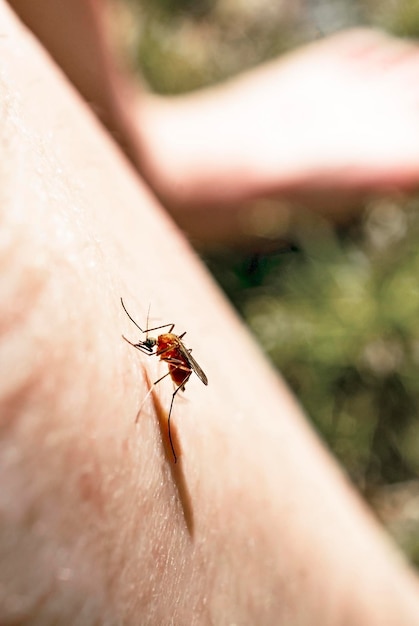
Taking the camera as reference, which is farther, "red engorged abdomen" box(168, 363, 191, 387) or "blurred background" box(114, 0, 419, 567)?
"blurred background" box(114, 0, 419, 567)

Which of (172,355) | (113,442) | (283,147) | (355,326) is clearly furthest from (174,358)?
(283,147)

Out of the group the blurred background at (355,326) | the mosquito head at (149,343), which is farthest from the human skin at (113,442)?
the blurred background at (355,326)

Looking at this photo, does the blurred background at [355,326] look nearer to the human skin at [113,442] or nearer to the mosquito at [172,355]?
the human skin at [113,442]

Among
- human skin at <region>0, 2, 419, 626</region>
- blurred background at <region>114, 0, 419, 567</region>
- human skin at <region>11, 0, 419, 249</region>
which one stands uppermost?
human skin at <region>11, 0, 419, 249</region>

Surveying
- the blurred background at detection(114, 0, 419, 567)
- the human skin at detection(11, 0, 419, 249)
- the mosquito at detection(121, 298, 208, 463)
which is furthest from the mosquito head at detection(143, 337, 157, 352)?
the blurred background at detection(114, 0, 419, 567)

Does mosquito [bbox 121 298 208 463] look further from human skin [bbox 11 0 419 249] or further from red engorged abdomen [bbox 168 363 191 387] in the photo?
human skin [bbox 11 0 419 249]

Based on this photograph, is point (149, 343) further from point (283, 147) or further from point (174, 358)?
point (283, 147)

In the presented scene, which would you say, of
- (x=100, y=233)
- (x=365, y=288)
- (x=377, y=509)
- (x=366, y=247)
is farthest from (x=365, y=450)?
(x=100, y=233)

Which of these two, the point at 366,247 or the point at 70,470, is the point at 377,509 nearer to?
the point at 366,247

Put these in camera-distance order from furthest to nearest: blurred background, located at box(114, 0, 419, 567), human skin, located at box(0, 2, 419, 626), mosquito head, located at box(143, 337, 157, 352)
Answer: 1. blurred background, located at box(114, 0, 419, 567)
2. mosquito head, located at box(143, 337, 157, 352)
3. human skin, located at box(0, 2, 419, 626)
